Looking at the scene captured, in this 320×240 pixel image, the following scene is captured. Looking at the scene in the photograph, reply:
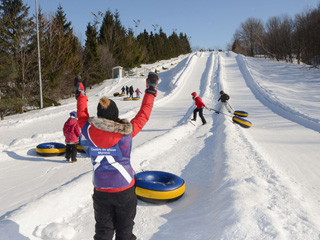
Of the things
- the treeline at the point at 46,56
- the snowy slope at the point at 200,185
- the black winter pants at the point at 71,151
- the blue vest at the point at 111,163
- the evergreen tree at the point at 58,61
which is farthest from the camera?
the evergreen tree at the point at 58,61

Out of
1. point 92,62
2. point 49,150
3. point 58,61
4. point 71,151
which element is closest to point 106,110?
point 71,151

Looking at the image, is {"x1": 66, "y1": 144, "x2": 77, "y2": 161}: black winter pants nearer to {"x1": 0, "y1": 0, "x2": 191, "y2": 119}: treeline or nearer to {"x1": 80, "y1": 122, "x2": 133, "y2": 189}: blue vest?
{"x1": 80, "y1": 122, "x2": 133, "y2": 189}: blue vest

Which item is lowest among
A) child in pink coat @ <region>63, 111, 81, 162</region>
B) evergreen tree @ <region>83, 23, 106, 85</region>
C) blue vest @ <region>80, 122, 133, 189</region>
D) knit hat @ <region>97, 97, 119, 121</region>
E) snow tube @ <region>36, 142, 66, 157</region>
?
snow tube @ <region>36, 142, 66, 157</region>

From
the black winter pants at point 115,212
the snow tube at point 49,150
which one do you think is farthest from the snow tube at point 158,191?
the snow tube at point 49,150

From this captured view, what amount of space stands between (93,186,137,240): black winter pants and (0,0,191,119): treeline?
19.2 metres

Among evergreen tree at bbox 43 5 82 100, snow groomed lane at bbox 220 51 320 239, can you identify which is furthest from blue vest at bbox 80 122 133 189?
evergreen tree at bbox 43 5 82 100

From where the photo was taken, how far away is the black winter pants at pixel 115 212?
2.27m

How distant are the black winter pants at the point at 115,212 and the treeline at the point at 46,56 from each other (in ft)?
63.0

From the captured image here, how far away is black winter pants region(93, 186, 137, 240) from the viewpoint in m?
2.27

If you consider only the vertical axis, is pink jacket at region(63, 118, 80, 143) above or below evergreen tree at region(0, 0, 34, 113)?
below

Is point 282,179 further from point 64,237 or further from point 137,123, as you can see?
point 64,237

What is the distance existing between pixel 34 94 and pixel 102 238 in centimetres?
2477

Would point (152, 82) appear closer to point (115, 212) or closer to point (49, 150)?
point (115, 212)

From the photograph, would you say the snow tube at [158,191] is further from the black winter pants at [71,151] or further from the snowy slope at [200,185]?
the black winter pants at [71,151]
